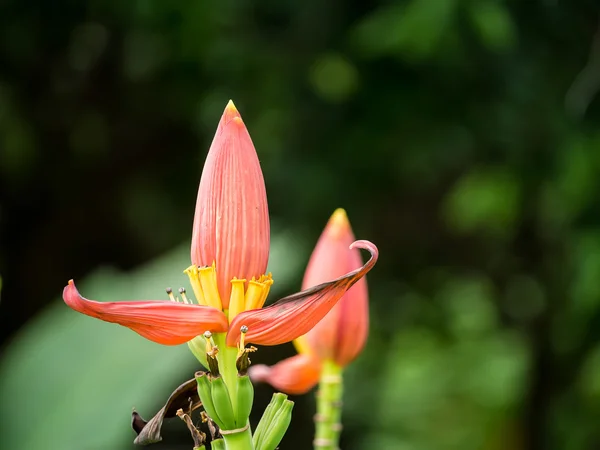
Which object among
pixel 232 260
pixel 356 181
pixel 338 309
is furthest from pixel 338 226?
pixel 356 181

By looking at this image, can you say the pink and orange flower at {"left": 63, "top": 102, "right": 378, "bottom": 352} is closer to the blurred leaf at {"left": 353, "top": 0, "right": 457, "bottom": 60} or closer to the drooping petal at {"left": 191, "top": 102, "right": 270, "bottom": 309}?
the drooping petal at {"left": 191, "top": 102, "right": 270, "bottom": 309}

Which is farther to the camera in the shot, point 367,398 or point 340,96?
point 367,398

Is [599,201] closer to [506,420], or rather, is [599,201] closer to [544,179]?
[544,179]

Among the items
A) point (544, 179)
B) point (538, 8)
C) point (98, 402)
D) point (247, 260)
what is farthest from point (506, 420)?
point (247, 260)

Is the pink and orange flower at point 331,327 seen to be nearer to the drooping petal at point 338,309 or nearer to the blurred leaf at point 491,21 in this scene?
the drooping petal at point 338,309

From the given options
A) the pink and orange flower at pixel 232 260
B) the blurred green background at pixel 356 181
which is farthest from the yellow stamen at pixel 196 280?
the blurred green background at pixel 356 181

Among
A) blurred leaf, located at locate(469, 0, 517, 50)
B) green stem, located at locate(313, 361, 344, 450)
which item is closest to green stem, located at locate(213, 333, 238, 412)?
green stem, located at locate(313, 361, 344, 450)
